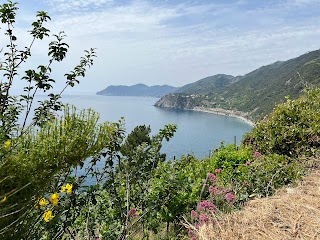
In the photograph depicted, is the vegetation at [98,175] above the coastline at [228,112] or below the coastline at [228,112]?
above

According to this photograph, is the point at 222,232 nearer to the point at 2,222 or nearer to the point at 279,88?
the point at 2,222

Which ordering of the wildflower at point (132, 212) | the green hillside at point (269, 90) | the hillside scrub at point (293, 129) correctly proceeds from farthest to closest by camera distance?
the green hillside at point (269, 90), the hillside scrub at point (293, 129), the wildflower at point (132, 212)

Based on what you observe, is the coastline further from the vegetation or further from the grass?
the grass

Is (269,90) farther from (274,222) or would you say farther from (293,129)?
(274,222)

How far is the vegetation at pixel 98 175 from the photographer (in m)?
1.69

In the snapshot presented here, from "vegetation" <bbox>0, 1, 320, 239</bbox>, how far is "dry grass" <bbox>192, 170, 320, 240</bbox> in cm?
27

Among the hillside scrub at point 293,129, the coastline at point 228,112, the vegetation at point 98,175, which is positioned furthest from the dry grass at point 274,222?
the coastline at point 228,112

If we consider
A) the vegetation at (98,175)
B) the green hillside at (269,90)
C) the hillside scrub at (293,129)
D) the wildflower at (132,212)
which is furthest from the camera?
the green hillside at (269,90)

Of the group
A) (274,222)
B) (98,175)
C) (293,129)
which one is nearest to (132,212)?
(98,175)

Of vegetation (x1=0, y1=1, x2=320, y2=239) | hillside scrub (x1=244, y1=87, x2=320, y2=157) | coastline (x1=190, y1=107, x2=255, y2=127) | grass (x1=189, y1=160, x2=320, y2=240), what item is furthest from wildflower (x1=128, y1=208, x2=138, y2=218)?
coastline (x1=190, y1=107, x2=255, y2=127)

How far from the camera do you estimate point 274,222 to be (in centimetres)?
235

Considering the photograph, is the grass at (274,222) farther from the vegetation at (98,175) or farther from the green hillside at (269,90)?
the green hillside at (269,90)

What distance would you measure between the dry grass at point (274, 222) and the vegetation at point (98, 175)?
0.89ft

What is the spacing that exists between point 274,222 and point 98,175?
1800mm
